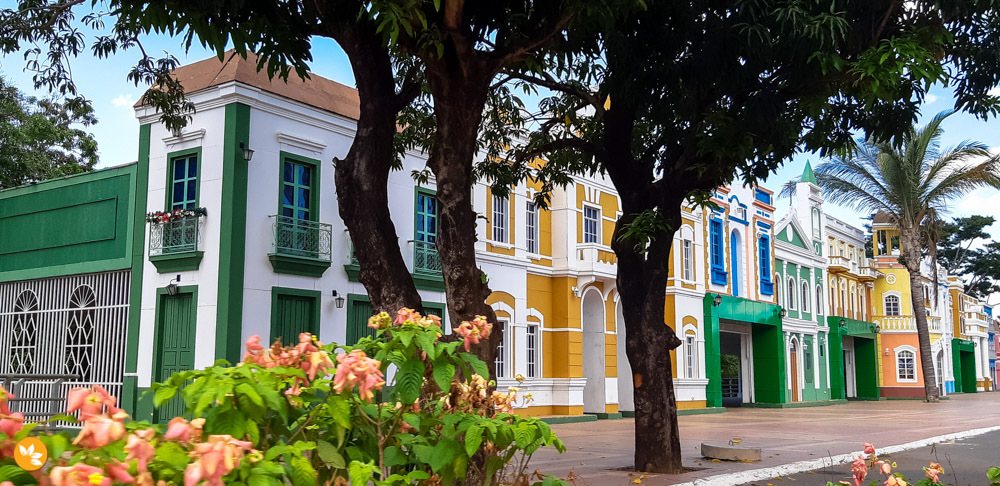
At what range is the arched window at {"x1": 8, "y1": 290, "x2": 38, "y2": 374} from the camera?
1956cm

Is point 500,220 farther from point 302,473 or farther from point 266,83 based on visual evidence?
point 302,473

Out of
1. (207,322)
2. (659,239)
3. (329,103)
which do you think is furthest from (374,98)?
(329,103)

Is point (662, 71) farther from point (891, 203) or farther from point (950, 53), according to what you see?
point (891, 203)

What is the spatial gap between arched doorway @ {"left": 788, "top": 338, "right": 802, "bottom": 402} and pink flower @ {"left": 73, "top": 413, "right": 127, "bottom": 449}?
123 ft

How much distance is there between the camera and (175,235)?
17594 millimetres

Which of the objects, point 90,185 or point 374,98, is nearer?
point 374,98

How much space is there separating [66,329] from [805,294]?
1236 inches

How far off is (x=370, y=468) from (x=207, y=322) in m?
14.8

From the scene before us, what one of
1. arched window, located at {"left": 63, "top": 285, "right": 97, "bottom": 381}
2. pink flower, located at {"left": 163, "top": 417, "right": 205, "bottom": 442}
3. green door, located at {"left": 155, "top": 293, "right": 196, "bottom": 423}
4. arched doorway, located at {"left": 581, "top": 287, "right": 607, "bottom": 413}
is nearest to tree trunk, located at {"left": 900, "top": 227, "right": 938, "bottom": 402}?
arched doorway, located at {"left": 581, "top": 287, "right": 607, "bottom": 413}

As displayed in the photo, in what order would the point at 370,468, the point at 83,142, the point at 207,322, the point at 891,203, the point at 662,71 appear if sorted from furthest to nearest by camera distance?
the point at 891,203
the point at 83,142
the point at 207,322
the point at 662,71
the point at 370,468

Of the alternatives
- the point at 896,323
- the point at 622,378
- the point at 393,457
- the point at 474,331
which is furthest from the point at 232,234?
the point at 896,323

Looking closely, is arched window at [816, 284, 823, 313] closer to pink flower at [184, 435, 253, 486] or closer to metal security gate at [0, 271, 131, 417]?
metal security gate at [0, 271, 131, 417]

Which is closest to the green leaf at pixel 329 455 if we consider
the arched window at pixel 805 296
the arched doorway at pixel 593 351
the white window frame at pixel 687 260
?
the arched doorway at pixel 593 351

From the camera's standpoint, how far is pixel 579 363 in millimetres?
24438
